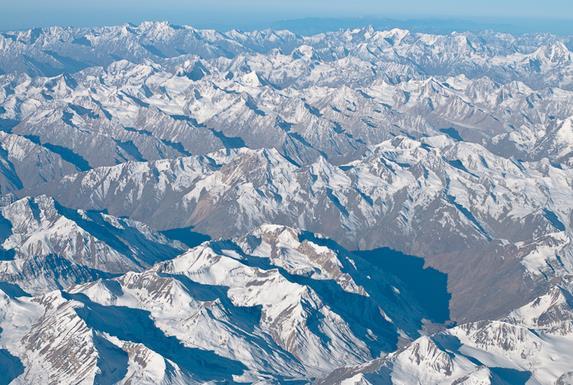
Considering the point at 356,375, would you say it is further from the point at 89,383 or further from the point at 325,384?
the point at 89,383

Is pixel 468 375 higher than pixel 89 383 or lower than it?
higher

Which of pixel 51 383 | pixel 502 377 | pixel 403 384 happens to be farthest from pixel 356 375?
pixel 51 383

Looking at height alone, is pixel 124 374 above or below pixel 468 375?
below

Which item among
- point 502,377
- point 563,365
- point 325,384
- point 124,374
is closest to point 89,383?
point 124,374

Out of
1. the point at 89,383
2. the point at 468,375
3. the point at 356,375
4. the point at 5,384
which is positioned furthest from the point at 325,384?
the point at 5,384

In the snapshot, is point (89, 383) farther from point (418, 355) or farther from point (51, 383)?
point (418, 355)

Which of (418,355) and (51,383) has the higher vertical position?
(418,355)

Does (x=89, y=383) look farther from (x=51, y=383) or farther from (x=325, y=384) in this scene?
(x=325, y=384)

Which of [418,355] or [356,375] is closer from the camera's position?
[356,375]
